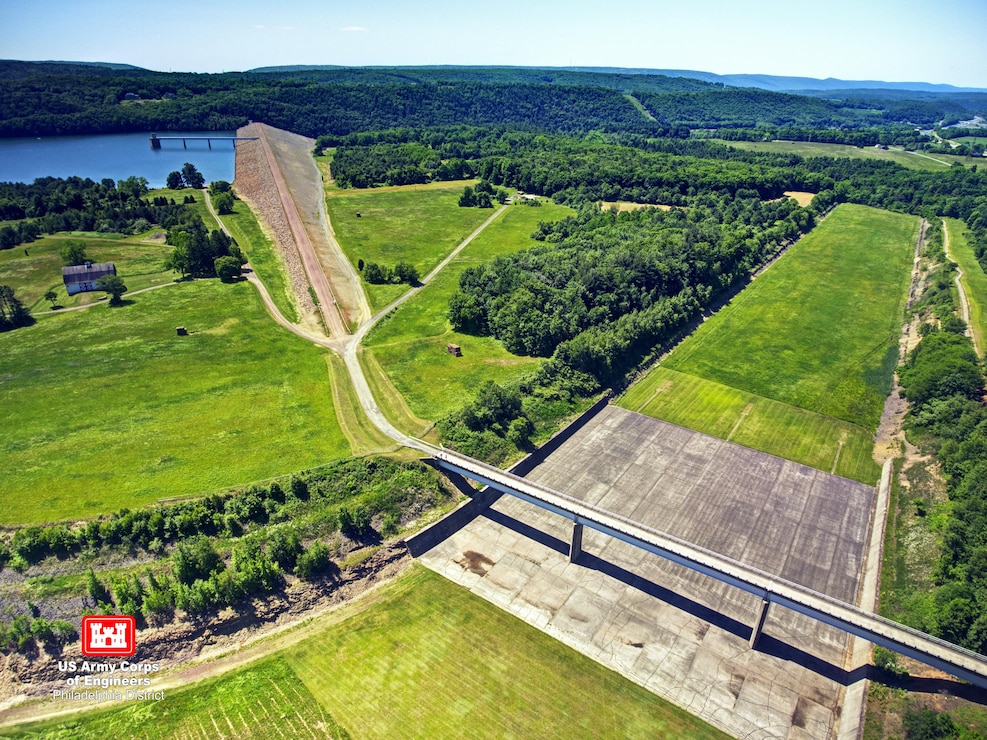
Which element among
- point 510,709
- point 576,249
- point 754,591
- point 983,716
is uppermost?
point 576,249

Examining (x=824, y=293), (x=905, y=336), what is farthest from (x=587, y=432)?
(x=824, y=293)

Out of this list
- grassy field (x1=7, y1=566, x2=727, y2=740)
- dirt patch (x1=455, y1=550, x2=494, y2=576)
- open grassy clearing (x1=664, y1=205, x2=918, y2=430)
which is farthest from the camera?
open grassy clearing (x1=664, y1=205, x2=918, y2=430)

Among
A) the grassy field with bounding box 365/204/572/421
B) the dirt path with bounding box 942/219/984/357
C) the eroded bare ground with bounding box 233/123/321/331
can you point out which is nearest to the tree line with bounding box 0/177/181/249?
the eroded bare ground with bounding box 233/123/321/331

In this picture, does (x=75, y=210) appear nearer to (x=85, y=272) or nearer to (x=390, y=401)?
(x=85, y=272)

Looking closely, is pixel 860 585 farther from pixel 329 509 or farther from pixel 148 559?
pixel 148 559

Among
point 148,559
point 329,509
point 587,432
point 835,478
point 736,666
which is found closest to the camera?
point 736,666

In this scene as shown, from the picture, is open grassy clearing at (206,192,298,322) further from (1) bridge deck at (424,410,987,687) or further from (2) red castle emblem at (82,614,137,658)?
(1) bridge deck at (424,410,987,687)
